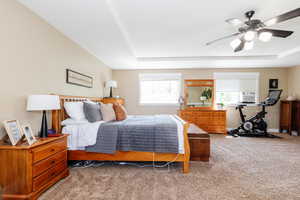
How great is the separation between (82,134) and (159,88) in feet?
12.2

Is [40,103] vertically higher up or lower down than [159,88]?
lower down

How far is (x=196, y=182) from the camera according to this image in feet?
6.60

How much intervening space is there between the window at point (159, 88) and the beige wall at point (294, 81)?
3.77 meters

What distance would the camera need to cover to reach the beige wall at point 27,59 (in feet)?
5.62

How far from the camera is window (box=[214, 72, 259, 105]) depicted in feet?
17.7

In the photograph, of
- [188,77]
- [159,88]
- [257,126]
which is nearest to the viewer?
[257,126]

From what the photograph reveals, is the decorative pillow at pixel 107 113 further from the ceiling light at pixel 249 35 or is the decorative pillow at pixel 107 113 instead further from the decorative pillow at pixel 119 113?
the ceiling light at pixel 249 35

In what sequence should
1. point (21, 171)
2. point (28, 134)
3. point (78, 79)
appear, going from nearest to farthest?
point (21, 171) < point (28, 134) < point (78, 79)

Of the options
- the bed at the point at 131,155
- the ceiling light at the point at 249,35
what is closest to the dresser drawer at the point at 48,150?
the bed at the point at 131,155

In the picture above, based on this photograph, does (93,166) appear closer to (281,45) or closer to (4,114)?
(4,114)

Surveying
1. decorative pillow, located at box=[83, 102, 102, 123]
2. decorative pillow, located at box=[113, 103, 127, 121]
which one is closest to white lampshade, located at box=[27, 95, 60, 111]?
decorative pillow, located at box=[83, 102, 102, 123]

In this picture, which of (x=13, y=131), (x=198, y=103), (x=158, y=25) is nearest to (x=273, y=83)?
(x=198, y=103)

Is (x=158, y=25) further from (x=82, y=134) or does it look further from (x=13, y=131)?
(x=13, y=131)

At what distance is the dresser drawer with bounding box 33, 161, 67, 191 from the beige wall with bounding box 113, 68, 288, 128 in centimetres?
375
